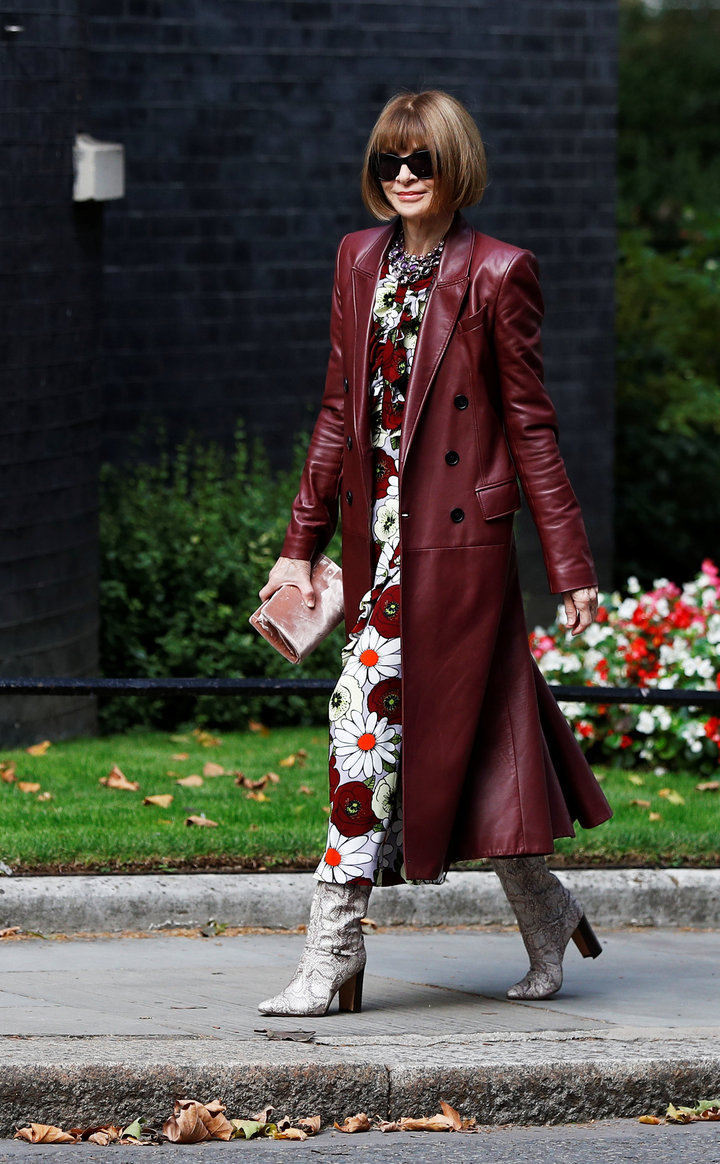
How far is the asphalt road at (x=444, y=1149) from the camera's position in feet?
12.6

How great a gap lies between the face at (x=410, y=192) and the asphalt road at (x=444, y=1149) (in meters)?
2.16

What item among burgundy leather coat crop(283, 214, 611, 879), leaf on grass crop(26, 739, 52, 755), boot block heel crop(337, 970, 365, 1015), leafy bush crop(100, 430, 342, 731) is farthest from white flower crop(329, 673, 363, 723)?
leafy bush crop(100, 430, 342, 731)

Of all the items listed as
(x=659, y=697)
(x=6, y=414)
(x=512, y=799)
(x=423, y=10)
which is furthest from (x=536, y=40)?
(x=512, y=799)

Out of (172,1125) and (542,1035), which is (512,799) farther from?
(172,1125)

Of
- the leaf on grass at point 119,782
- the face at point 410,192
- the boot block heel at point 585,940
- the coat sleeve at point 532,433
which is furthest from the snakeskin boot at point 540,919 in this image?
the leaf on grass at point 119,782

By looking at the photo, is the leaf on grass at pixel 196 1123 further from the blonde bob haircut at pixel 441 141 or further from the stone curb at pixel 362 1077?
the blonde bob haircut at pixel 441 141

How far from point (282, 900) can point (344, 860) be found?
1283 millimetres

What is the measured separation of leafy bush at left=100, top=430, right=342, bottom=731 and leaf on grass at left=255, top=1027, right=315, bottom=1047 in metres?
5.18

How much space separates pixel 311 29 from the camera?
11141mm

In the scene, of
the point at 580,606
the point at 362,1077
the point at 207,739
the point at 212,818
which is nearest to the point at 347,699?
the point at 580,606

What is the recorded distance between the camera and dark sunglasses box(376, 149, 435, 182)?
4.51 m

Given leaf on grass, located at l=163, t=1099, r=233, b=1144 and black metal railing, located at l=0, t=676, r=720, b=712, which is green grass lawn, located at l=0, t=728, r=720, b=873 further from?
leaf on grass, located at l=163, t=1099, r=233, b=1144

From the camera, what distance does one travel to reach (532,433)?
4531 mm

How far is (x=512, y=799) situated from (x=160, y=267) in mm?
6951
